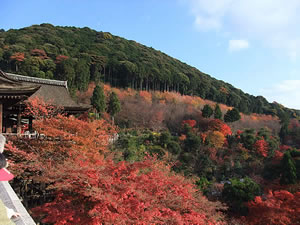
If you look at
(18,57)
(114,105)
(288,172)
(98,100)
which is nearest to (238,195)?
(288,172)

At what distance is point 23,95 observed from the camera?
691 centimetres

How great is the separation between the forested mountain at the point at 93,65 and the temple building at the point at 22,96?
439 inches

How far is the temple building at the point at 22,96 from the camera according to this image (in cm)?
678

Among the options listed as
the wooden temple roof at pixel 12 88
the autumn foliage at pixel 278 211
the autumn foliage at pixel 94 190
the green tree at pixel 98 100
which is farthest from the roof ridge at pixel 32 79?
the autumn foliage at pixel 278 211

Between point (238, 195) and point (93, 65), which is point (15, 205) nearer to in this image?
point (238, 195)

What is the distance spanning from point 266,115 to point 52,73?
36.7 metres

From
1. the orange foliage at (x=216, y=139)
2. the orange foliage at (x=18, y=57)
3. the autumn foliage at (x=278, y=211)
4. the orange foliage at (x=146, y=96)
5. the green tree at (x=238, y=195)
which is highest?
the orange foliage at (x=18, y=57)

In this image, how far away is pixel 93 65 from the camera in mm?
Answer: 32688

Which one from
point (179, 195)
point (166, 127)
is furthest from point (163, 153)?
point (179, 195)

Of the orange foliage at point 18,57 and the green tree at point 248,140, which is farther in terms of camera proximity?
the orange foliage at point 18,57

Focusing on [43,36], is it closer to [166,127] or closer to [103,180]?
[166,127]

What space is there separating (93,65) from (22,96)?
88.3 feet

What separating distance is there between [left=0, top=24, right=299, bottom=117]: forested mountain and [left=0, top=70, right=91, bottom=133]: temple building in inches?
439

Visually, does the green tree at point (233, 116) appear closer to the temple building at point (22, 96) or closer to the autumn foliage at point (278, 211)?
the autumn foliage at point (278, 211)
